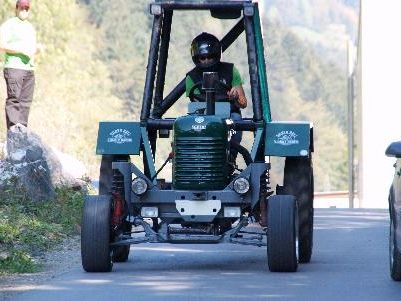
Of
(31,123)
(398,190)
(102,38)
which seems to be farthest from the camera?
(102,38)

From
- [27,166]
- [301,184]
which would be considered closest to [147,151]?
[301,184]

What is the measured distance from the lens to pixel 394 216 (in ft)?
46.1

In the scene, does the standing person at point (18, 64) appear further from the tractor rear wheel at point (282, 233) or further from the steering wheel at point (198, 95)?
the tractor rear wheel at point (282, 233)

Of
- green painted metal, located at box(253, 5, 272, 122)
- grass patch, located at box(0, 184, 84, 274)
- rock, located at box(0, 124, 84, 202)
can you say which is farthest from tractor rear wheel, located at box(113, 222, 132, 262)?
rock, located at box(0, 124, 84, 202)

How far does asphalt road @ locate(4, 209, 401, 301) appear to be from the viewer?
13.1 meters

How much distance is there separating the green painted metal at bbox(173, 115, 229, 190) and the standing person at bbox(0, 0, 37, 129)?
7.10 m

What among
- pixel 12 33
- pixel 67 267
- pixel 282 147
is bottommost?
pixel 67 267

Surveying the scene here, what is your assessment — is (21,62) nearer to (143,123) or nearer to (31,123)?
(143,123)

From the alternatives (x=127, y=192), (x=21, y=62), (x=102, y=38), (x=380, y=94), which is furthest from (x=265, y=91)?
(x=102, y=38)

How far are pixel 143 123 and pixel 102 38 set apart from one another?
103563 mm

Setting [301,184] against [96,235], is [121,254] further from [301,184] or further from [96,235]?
[301,184]

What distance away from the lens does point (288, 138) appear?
15.8 metres

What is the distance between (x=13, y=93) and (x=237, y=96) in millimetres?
6892

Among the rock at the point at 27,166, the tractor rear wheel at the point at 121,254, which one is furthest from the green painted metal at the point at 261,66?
the rock at the point at 27,166
